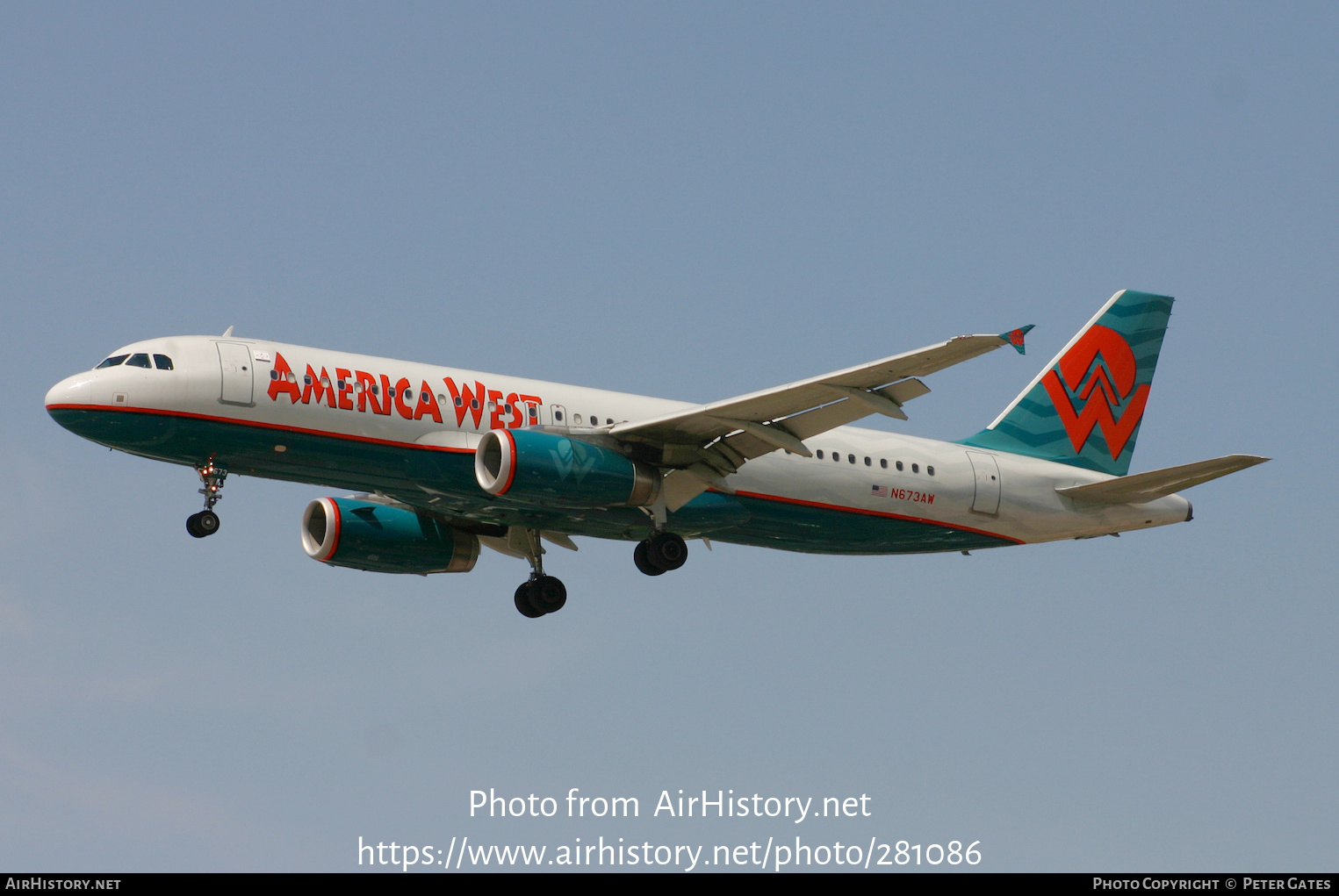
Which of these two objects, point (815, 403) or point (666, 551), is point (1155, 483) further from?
point (666, 551)

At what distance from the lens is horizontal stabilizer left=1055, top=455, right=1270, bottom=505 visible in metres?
33.7

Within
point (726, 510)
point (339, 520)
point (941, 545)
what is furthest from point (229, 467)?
point (941, 545)

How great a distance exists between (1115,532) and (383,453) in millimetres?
17428

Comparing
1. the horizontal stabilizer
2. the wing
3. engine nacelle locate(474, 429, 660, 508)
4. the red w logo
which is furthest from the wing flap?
the red w logo

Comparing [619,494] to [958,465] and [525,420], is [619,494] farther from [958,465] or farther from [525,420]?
[958,465]

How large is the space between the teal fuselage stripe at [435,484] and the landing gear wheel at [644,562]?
48cm

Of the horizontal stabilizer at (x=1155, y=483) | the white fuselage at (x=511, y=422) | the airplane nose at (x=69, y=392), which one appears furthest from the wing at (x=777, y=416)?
the airplane nose at (x=69, y=392)

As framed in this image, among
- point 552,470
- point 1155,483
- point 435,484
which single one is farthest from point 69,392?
point 1155,483

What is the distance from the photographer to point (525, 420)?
3397 cm

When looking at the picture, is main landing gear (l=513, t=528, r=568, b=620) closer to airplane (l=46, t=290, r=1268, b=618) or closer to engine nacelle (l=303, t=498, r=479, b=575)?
airplane (l=46, t=290, r=1268, b=618)

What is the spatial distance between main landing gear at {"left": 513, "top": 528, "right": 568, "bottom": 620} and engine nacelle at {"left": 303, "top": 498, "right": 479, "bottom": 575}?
5.01ft

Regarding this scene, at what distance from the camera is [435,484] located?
32906 millimetres

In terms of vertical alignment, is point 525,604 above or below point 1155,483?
below

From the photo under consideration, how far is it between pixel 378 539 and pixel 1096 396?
17823 mm
